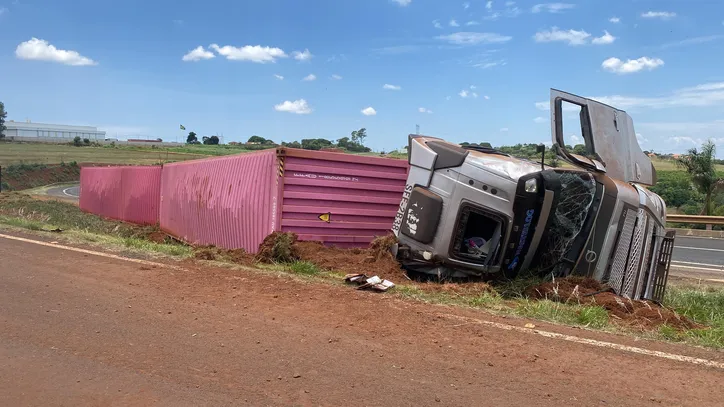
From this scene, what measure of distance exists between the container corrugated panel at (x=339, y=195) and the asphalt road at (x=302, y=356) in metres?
2.95

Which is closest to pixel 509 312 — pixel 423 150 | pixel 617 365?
pixel 617 365

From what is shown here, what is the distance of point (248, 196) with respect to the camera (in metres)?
9.66

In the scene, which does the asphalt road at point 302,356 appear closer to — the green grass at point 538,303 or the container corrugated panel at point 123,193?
the green grass at point 538,303

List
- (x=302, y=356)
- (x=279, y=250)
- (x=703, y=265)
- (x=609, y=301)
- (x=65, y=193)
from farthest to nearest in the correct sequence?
1. (x=65, y=193)
2. (x=703, y=265)
3. (x=279, y=250)
4. (x=609, y=301)
5. (x=302, y=356)

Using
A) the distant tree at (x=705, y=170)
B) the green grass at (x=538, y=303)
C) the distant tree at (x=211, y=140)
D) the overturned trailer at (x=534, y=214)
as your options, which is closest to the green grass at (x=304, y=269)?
the green grass at (x=538, y=303)

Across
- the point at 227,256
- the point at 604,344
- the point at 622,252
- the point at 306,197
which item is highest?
the point at 306,197

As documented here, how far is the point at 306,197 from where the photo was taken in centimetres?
888

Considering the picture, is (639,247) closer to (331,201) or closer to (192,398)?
(331,201)

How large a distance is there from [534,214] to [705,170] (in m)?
23.7

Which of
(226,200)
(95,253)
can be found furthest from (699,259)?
(95,253)

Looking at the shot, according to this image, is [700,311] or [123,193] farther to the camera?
[123,193]

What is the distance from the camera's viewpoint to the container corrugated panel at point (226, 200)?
29.6 feet

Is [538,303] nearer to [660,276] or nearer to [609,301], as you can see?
[609,301]

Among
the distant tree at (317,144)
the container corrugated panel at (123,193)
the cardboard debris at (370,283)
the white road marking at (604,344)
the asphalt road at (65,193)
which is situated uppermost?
the distant tree at (317,144)
